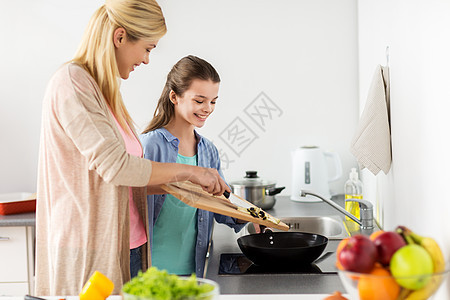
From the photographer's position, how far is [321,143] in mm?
2574

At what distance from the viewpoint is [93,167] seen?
126cm

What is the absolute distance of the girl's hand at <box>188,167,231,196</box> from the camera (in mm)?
1409

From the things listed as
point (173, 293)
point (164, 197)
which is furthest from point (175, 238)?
point (173, 293)

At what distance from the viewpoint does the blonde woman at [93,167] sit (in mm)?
1249

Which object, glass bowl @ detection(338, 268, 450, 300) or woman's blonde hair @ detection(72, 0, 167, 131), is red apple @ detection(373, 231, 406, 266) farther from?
woman's blonde hair @ detection(72, 0, 167, 131)

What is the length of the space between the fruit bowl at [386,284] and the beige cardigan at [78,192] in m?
0.66

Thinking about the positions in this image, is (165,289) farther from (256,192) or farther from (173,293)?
(256,192)

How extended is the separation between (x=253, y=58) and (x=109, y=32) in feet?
4.25

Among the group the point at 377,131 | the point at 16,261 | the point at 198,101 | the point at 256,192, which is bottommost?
the point at 16,261

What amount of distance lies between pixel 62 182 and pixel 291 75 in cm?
151

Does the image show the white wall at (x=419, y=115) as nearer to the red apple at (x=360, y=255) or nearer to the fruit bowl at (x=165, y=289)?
the red apple at (x=360, y=255)

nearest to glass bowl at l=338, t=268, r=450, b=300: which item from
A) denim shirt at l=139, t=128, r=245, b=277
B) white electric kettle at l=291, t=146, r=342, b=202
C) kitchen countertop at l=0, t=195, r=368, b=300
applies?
kitchen countertop at l=0, t=195, r=368, b=300

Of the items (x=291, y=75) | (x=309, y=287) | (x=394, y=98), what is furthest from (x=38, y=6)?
(x=309, y=287)

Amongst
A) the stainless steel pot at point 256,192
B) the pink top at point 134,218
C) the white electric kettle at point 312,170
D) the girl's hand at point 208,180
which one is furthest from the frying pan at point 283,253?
the white electric kettle at point 312,170
